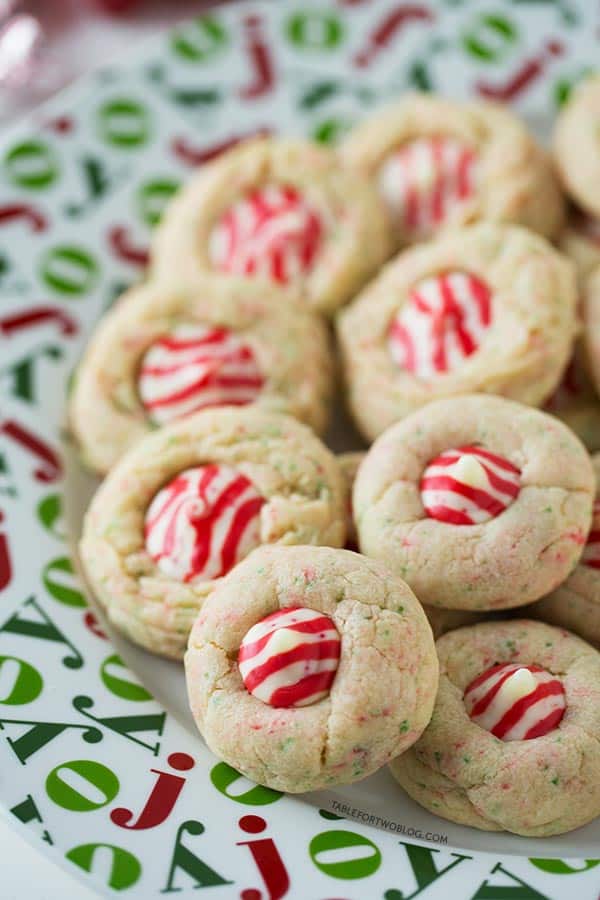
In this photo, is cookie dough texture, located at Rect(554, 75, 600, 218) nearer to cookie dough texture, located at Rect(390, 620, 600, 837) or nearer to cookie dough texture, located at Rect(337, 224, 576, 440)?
cookie dough texture, located at Rect(337, 224, 576, 440)

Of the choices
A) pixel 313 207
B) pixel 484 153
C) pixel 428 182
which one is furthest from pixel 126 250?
pixel 484 153

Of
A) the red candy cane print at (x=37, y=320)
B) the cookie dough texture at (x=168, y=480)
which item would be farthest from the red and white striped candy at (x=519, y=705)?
the red candy cane print at (x=37, y=320)

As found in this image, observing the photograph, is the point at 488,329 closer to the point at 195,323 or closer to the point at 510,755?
the point at 195,323

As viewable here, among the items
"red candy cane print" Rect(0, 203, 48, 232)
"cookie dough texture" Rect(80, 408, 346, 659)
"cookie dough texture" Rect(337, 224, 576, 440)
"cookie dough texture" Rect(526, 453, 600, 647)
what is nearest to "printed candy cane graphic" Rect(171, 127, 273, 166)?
"red candy cane print" Rect(0, 203, 48, 232)

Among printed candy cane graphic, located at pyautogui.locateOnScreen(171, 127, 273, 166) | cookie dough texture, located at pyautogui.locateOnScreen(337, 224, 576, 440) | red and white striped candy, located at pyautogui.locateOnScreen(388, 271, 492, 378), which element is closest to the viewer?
cookie dough texture, located at pyautogui.locateOnScreen(337, 224, 576, 440)

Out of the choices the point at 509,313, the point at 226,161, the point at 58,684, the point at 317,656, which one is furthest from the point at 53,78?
the point at 317,656

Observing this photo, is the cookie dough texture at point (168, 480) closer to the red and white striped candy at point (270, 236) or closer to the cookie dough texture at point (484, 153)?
the red and white striped candy at point (270, 236)
